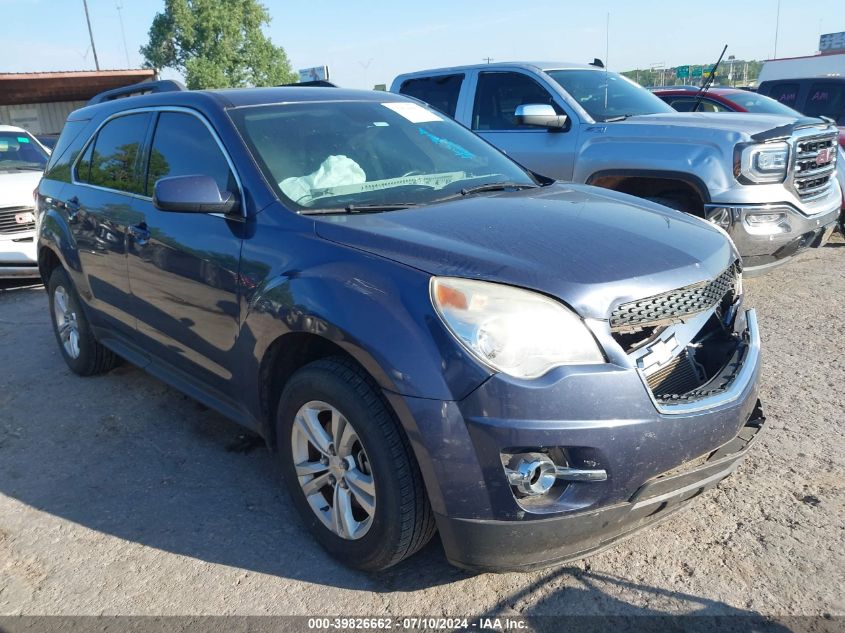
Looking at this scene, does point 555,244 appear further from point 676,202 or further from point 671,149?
point 676,202

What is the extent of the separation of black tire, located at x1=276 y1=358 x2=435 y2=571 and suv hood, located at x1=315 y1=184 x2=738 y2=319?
1.51 ft

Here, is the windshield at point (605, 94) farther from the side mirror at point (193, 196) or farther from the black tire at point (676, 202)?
the side mirror at point (193, 196)

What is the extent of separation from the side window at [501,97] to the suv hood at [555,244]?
390cm

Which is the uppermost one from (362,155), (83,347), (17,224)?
(362,155)

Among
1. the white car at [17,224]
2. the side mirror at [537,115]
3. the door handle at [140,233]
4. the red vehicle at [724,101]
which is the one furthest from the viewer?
the red vehicle at [724,101]

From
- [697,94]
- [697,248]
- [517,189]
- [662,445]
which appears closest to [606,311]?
[662,445]

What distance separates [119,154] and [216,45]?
49.9 meters

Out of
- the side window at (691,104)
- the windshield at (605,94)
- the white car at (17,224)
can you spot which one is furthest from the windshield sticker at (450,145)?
the side window at (691,104)

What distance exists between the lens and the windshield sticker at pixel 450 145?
3787mm

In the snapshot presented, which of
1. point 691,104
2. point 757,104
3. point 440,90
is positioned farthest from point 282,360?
point 691,104

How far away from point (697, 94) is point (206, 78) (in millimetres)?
43433

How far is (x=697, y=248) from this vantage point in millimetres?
2732

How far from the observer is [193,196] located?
2.98 meters

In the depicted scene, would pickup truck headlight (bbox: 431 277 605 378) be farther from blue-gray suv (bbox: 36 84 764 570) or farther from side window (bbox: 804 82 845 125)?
side window (bbox: 804 82 845 125)
